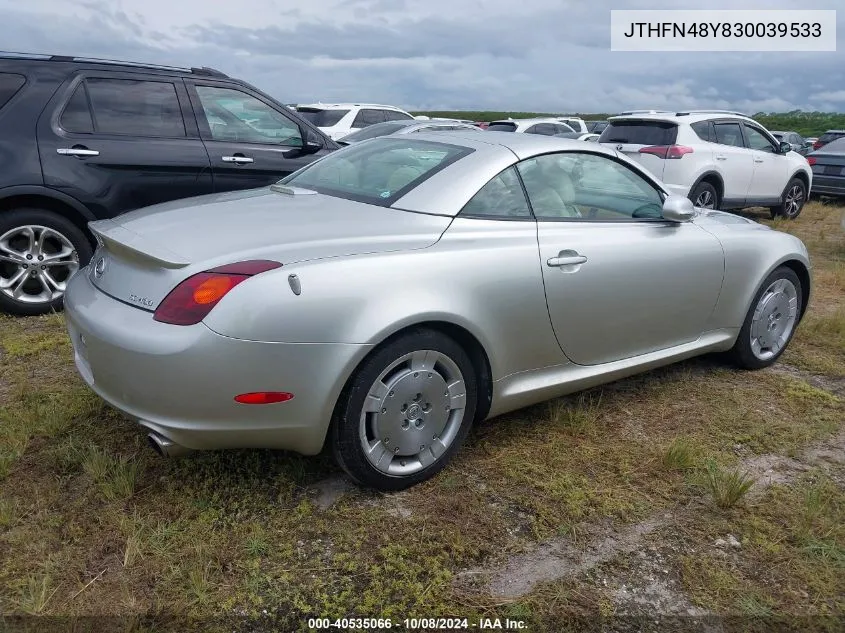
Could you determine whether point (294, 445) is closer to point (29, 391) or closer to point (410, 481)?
point (410, 481)

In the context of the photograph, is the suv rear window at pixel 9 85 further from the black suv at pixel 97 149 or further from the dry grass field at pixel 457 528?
the dry grass field at pixel 457 528

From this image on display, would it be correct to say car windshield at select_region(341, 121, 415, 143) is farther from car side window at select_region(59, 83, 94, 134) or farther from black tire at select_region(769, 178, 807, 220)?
car side window at select_region(59, 83, 94, 134)

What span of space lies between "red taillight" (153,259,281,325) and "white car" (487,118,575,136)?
14236mm

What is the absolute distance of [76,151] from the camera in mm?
4980

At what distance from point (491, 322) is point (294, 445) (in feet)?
3.04

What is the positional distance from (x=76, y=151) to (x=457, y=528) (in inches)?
153

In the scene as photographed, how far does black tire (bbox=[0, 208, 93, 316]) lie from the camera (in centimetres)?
477

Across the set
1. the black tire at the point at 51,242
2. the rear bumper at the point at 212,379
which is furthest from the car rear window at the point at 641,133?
the rear bumper at the point at 212,379

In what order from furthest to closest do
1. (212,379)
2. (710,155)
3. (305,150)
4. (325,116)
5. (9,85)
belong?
(325,116), (710,155), (305,150), (9,85), (212,379)

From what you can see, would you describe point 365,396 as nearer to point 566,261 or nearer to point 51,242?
point 566,261

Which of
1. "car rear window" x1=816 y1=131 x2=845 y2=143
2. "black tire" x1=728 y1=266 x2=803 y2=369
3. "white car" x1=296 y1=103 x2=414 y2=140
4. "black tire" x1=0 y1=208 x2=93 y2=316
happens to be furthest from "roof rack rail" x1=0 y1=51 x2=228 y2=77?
"car rear window" x1=816 y1=131 x2=845 y2=143

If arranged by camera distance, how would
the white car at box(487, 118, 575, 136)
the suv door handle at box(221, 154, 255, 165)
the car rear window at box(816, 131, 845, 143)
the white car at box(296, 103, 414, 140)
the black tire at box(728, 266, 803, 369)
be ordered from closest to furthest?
the black tire at box(728, 266, 803, 369) < the suv door handle at box(221, 154, 255, 165) < the white car at box(296, 103, 414, 140) < the white car at box(487, 118, 575, 136) < the car rear window at box(816, 131, 845, 143)

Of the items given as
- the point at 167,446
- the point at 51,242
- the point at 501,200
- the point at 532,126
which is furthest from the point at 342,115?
the point at 167,446

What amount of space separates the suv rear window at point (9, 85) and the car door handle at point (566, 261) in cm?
389
